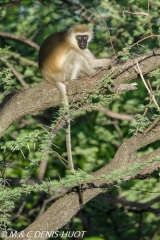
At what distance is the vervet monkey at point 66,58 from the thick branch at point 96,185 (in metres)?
1.55

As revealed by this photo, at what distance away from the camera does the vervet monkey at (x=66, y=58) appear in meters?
7.12

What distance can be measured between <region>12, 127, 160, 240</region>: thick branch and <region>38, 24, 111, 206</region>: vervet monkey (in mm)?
1555

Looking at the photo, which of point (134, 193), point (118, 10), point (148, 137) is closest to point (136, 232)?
point (134, 193)

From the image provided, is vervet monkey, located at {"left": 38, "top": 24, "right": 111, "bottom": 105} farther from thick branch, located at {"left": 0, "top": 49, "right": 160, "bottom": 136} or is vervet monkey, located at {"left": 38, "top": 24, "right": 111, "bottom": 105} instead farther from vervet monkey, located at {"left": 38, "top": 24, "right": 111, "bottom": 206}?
thick branch, located at {"left": 0, "top": 49, "right": 160, "bottom": 136}

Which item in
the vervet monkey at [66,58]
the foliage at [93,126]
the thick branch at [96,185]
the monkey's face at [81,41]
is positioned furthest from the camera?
the foliage at [93,126]

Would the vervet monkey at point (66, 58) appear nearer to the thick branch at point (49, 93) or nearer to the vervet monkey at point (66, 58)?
the vervet monkey at point (66, 58)

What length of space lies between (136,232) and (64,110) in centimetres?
462

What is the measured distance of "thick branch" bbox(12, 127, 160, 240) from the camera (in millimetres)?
5336

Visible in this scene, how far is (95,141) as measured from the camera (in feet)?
34.1

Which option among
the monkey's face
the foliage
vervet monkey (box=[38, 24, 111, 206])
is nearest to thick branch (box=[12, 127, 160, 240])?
vervet monkey (box=[38, 24, 111, 206])

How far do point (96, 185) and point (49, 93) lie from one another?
0.88m

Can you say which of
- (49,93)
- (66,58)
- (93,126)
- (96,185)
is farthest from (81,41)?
(93,126)

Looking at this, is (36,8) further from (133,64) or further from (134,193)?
(133,64)

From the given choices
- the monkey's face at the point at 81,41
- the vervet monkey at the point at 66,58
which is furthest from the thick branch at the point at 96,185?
the monkey's face at the point at 81,41
